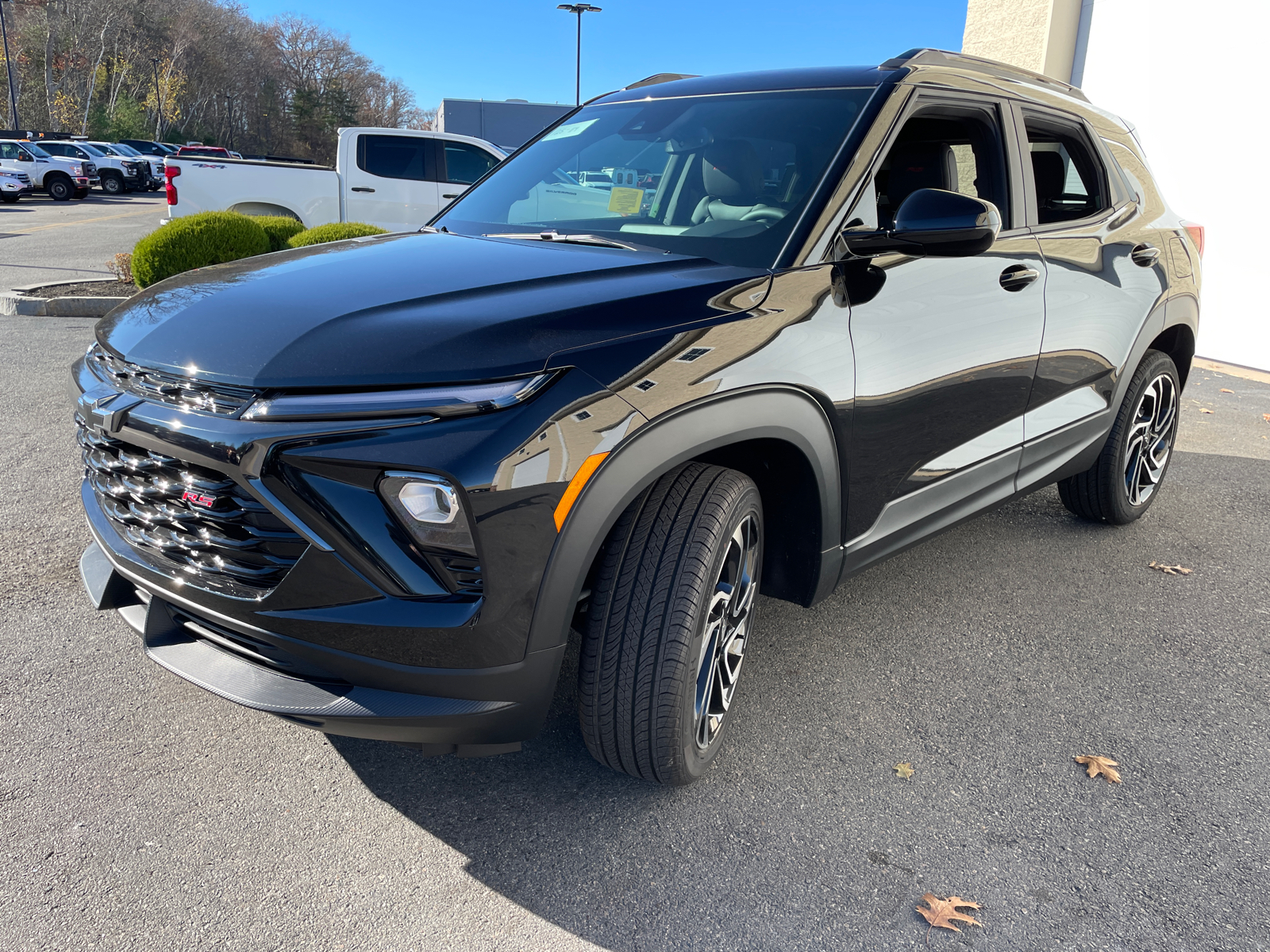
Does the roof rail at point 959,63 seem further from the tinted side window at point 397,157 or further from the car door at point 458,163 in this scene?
the tinted side window at point 397,157

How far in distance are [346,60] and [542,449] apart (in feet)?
334

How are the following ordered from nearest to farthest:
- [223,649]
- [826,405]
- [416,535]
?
[416,535], [223,649], [826,405]

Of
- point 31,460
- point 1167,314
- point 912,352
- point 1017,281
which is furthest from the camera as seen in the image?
point 31,460

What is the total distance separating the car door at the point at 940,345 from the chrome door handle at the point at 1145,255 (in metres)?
0.90

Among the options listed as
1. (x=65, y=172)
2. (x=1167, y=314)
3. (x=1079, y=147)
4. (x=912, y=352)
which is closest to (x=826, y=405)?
(x=912, y=352)

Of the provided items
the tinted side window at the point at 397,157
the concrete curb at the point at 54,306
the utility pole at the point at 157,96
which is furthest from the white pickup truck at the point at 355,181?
the utility pole at the point at 157,96

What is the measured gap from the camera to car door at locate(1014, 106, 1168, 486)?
3.36m

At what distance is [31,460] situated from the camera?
15.7 feet

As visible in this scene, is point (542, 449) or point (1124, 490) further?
point (1124, 490)

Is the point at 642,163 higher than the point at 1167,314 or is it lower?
higher

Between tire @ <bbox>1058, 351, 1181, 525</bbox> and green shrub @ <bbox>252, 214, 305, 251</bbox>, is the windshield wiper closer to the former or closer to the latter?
tire @ <bbox>1058, 351, 1181, 525</bbox>

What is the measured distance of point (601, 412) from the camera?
191 cm

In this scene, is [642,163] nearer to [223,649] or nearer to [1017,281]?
[1017,281]

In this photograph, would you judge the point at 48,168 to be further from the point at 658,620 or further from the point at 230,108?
the point at 230,108
